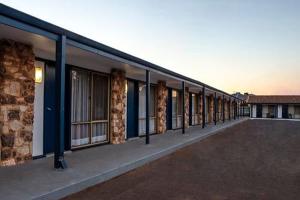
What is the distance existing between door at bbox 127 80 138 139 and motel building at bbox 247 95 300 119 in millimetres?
42860

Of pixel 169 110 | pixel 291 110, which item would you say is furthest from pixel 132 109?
pixel 291 110

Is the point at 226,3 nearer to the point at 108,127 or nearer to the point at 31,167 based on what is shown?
the point at 108,127

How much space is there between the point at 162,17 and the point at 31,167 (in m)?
11.8

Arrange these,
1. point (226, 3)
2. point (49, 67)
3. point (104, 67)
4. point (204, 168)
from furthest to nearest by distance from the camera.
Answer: point (226, 3) → point (104, 67) → point (49, 67) → point (204, 168)

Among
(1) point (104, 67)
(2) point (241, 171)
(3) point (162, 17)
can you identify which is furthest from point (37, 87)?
(3) point (162, 17)

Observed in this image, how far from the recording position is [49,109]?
30.1ft

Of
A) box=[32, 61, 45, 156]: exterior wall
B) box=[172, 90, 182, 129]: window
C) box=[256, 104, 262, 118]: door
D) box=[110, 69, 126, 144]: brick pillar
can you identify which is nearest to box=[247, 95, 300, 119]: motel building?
box=[256, 104, 262, 118]: door

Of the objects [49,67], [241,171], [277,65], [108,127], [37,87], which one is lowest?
[241,171]

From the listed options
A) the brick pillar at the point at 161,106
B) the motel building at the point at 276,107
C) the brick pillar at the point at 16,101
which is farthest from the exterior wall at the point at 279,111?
the brick pillar at the point at 16,101

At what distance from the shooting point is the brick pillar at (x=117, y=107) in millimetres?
12310

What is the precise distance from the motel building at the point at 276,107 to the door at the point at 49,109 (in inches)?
1926

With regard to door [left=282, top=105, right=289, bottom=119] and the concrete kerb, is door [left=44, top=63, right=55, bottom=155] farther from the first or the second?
door [left=282, top=105, right=289, bottom=119]

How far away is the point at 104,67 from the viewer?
1145 centimetres

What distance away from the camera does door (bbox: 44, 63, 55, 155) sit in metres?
9.03
